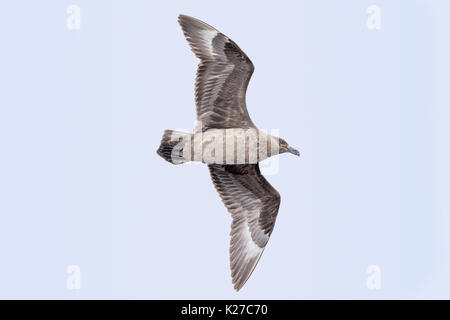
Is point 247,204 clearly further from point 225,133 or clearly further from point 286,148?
point 225,133

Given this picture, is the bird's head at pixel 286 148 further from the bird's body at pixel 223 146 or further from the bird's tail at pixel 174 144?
the bird's tail at pixel 174 144

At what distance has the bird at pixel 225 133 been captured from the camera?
926 cm

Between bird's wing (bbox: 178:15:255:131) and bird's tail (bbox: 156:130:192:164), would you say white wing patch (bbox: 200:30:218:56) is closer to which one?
bird's wing (bbox: 178:15:255:131)

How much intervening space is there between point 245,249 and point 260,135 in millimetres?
1332

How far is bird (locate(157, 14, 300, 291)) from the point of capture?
926 cm

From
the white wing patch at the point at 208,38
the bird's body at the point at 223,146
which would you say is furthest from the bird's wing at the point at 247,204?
the white wing patch at the point at 208,38

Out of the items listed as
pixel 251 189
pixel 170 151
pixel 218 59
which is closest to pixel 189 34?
pixel 218 59

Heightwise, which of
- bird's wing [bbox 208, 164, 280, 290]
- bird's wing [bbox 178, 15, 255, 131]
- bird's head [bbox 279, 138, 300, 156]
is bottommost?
bird's wing [bbox 208, 164, 280, 290]

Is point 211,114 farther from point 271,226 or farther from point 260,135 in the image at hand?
point 271,226

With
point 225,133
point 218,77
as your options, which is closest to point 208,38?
point 218,77

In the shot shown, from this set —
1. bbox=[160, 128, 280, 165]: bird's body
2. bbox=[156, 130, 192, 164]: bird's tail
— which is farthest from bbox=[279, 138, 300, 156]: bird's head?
bbox=[156, 130, 192, 164]: bird's tail

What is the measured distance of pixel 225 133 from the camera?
9.38 meters

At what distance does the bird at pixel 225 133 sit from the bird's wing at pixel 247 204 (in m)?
0.01

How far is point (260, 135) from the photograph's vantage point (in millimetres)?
9406
